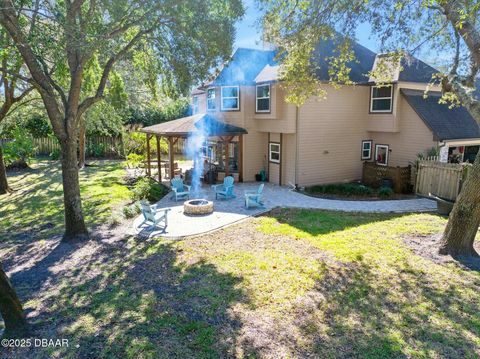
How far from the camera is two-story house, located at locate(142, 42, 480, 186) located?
1720 centimetres

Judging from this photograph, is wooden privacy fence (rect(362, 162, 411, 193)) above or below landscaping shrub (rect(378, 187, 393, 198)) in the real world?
above

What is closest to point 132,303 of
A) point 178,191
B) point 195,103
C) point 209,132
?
point 178,191

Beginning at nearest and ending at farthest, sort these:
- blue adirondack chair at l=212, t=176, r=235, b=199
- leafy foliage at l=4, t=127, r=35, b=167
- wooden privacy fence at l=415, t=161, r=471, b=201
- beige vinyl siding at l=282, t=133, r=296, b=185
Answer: wooden privacy fence at l=415, t=161, r=471, b=201
blue adirondack chair at l=212, t=176, r=235, b=199
beige vinyl siding at l=282, t=133, r=296, b=185
leafy foliage at l=4, t=127, r=35, b=167

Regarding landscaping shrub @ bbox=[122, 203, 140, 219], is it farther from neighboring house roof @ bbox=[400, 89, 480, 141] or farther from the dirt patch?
neighboring house roof @ bbox=[400, 89, 480, 141]

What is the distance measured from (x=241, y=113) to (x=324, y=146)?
491 cm

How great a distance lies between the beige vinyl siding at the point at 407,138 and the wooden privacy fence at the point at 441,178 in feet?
7.74

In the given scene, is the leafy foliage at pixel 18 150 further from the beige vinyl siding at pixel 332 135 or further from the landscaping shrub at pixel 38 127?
the beige vinyl siding at pixel 332 135

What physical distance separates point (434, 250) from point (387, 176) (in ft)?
28.0

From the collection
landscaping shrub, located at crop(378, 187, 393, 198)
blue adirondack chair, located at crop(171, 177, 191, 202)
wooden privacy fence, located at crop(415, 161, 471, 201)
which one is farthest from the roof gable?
blue adirondack chair, located at crop(171, 177, 191, 202)

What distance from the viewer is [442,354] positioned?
5.21m

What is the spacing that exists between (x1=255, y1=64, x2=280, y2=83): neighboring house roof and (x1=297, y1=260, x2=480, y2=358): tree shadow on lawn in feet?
38.2

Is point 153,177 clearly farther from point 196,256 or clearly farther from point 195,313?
point 195,313

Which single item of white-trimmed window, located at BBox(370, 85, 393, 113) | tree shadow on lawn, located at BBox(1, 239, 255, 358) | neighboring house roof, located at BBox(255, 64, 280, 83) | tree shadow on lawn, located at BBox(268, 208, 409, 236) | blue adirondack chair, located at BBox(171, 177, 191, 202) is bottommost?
tree shadow on lawn, located at BBox(1, 239, 255, 358)

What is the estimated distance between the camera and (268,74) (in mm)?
18047
